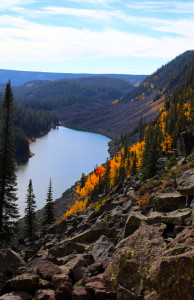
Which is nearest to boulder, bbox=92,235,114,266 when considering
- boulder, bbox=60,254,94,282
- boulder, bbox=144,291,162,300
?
boulder, bbox=60,254,94,282

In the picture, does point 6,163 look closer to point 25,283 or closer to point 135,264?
point 25,283

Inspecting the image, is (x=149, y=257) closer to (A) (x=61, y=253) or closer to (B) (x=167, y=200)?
(B) (x=167, y=200)

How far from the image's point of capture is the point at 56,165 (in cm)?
12169

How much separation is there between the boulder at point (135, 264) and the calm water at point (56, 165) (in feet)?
230

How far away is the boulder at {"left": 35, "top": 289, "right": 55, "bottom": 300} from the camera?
8.81m

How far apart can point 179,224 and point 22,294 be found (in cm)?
667

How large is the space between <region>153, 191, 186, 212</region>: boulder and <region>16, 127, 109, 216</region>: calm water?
66540 millimetres

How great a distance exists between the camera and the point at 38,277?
33.0 feet

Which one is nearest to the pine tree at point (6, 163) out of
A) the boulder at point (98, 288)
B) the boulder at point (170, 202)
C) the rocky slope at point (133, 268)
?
the rocky slope at point (133, 268)

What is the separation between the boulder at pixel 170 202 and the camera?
13.6 m

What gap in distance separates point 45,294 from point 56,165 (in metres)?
114

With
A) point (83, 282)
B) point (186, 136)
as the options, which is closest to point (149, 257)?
point (83, 282)

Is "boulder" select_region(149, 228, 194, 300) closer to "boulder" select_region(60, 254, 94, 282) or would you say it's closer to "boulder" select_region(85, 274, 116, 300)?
"boulder" select_region(85, 274, 116, 300)

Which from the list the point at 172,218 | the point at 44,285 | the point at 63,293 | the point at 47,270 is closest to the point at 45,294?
the point at 63,293
